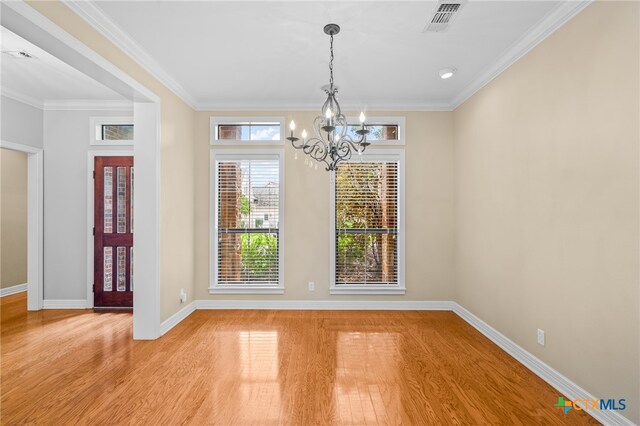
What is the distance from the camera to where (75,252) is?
4477 mm

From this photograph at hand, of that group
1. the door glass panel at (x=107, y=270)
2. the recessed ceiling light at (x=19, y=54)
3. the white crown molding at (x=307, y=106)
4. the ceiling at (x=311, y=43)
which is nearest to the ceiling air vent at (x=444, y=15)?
the ceiling at (x=311, y=43)

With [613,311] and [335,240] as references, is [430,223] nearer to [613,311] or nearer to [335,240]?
[335,240]

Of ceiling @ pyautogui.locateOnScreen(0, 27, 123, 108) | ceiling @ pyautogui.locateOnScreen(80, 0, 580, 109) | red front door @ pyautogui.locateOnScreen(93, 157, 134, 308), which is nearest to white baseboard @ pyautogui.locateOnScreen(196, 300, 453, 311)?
red front door @ pyautogui.locateOnScreen(93, 157, 134, 308)

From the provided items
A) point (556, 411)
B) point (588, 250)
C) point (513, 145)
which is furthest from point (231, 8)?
point (556, 411)

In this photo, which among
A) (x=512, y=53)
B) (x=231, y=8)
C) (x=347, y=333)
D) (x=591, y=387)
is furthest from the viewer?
(x=347, y=333)

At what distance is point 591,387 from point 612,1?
8.73ft

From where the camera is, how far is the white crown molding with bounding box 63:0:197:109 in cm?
232

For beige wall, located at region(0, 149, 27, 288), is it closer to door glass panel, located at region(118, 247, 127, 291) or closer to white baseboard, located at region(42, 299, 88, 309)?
white baseboard, located at region(42, 299, 88, 309)

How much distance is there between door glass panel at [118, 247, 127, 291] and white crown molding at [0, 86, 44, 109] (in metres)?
2.36

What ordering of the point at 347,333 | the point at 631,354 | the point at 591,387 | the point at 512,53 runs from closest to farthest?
the point at 631,354 < the point at 591,387 < the point at 512,53 < the point at 347,333

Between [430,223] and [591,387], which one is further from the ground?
[430,223]

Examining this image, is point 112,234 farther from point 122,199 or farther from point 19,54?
point 19,54

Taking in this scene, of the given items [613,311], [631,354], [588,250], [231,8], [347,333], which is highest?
[231,8]

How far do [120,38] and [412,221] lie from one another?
158 inches
